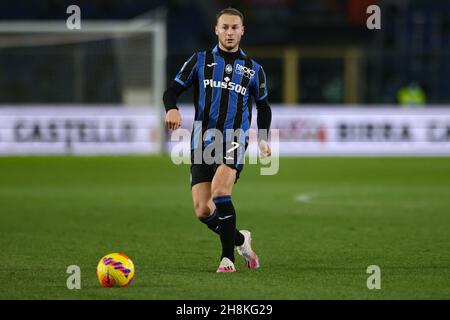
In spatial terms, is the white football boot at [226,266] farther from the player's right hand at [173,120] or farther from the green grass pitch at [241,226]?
the player's right hand at [173,120]

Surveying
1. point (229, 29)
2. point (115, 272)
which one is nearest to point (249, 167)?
point (229, 29)

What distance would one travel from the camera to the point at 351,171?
20.9 m

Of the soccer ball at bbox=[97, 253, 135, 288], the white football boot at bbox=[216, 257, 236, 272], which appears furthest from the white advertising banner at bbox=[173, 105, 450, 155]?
the soccer ball at bbox=[97, 253, 135, 288]

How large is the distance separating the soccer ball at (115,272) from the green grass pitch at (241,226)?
0.22ft

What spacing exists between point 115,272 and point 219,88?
5.75ft

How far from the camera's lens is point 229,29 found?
8023 millimetres

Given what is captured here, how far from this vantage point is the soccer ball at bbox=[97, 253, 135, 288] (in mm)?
7309

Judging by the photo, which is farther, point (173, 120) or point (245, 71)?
point (245, 71)

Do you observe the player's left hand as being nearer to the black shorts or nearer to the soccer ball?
the black shorts

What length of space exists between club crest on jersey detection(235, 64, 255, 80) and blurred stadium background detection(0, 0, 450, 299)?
156 centimetres

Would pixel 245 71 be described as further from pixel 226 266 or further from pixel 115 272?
pixel 115 272

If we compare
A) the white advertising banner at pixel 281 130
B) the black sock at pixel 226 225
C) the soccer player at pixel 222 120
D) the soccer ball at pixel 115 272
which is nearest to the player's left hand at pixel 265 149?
the soccer player at pixel 222 120

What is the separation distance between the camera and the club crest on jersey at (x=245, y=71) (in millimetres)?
8211

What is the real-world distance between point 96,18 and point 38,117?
8409 millimetres
